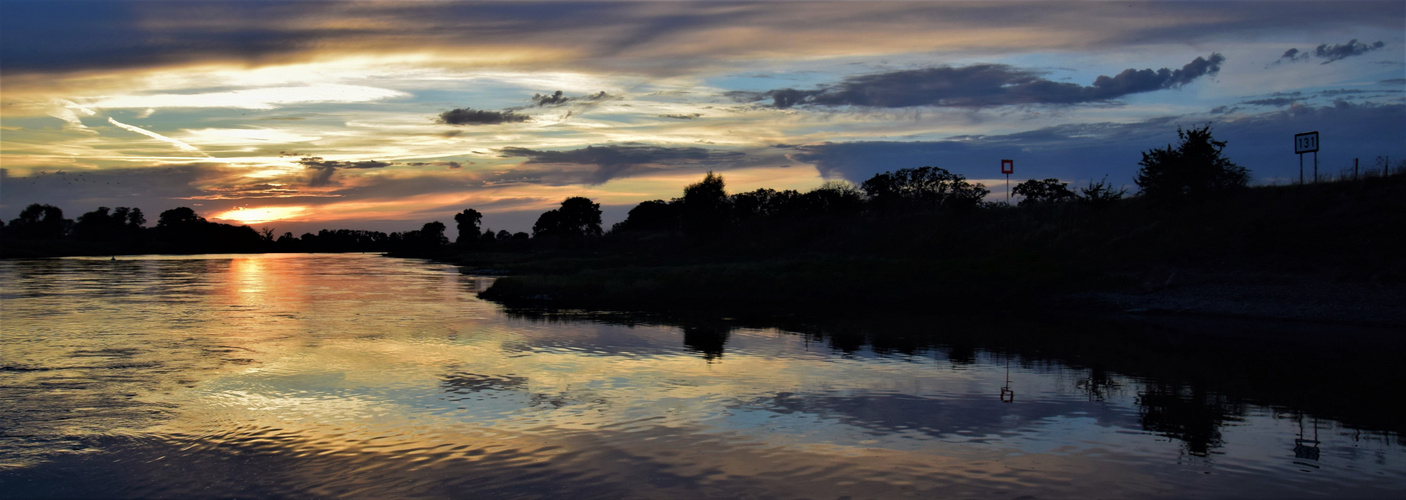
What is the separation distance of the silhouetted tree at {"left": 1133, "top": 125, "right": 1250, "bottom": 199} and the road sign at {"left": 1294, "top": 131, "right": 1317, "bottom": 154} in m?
4.10

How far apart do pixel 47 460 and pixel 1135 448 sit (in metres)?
16.5

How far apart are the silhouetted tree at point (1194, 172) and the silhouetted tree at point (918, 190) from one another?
31643 millimetres

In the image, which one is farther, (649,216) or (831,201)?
(649,216)

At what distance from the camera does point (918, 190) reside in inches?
4082

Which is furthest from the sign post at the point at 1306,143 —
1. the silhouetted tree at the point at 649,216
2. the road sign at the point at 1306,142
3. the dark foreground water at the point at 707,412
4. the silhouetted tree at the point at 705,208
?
the silhouetted tree at the point at 649,216

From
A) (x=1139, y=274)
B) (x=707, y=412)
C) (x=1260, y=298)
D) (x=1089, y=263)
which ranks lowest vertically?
(x=707, y=412)

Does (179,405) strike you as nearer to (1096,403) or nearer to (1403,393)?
(1096,403)

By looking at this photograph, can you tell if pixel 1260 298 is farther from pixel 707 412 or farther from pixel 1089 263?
pixel 707 412

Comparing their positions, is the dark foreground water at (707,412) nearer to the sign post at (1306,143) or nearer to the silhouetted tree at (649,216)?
the sign post at (1306,143)

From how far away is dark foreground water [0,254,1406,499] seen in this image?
11766 millimetres

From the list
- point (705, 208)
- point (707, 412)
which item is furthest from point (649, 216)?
point (707, 412)

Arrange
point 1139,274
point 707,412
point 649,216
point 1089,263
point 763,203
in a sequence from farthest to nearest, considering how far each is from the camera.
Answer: point 649,216 → point 763,203 → point 1089,263 → point 1139,274 → point 707,412

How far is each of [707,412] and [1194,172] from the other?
44.8 meters

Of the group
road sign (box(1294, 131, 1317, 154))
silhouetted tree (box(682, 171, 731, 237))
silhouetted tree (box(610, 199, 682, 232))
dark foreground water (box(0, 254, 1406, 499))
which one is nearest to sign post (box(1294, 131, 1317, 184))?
road sign (box(1294, 131, 1317, 154))
